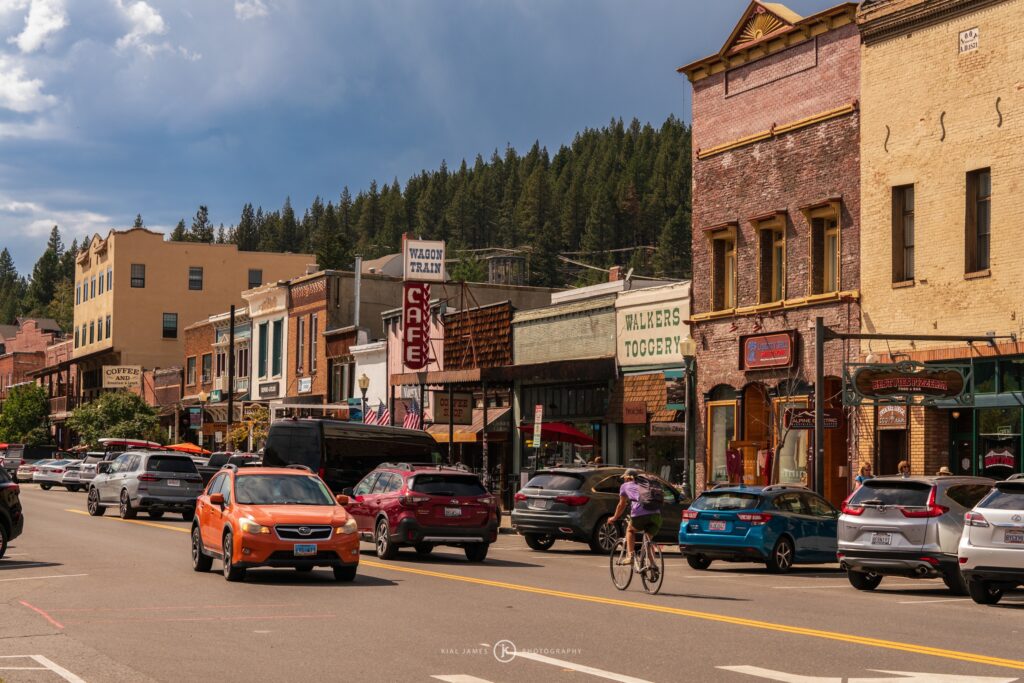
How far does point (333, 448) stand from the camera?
32.5 meters

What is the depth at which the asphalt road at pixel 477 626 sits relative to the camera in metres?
11.8

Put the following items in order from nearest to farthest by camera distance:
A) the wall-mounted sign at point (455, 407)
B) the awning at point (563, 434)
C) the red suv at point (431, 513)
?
the red suv at point (431, 513), the awning at point (563, 434), the wall-mounted sign at point (455, 407)

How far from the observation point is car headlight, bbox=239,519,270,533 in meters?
19.5

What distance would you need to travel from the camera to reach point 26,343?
446ft

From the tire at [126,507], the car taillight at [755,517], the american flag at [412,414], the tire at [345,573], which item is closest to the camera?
the tire at [345,573]

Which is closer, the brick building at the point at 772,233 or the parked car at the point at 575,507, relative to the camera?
the parked car at the point at 575,507

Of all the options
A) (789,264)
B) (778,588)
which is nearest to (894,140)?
(789,264)

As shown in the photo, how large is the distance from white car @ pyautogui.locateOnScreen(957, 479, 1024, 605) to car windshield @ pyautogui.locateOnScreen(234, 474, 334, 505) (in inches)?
339

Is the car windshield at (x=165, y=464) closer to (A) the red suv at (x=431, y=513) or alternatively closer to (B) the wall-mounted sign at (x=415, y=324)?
(B) the wall-mounted sign at (x=415, y=324)

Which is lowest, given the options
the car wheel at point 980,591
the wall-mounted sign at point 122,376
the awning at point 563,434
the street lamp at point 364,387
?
the car wheel at point 980,591

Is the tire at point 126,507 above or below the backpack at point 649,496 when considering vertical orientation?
below

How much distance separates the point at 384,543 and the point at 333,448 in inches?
304

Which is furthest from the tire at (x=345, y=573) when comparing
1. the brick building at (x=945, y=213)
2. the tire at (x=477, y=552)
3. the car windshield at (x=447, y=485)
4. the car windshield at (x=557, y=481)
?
the brick building at (x=945, y=213)

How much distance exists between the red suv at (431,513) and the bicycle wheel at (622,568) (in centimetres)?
520
